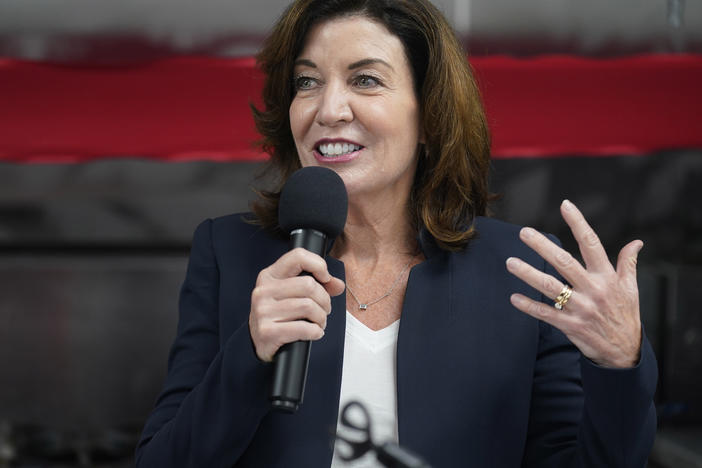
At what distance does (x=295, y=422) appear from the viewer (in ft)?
3.57

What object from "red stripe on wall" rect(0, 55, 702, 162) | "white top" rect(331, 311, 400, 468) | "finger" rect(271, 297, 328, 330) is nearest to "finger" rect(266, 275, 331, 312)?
"finger" rect(271, 297, 328, 330)

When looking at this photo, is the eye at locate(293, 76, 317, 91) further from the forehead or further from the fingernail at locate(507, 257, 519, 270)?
the fingernail at locate(507, 257, 519, 270)

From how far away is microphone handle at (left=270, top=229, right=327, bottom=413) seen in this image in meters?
0.71

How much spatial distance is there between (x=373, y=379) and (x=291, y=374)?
422 mm

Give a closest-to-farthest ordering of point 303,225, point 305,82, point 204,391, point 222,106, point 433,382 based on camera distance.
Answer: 1. point 303,225
2. point 204,391
3. point 433,382
4. point 305,82
5. point 222,106

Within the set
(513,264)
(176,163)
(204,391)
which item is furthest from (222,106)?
(513,264)

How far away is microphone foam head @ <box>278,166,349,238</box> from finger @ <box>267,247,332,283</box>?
0.27 feet

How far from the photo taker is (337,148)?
1.15 m

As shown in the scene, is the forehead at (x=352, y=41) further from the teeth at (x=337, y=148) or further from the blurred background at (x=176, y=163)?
the blurred background at (x=176, y=163)

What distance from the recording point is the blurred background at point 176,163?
219cm

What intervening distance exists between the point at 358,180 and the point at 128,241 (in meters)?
1.33

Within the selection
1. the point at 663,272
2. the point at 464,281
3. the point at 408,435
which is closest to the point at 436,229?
the point at 464,281

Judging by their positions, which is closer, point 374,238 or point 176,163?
point 374,238

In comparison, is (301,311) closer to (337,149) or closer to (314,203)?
(314,203)
